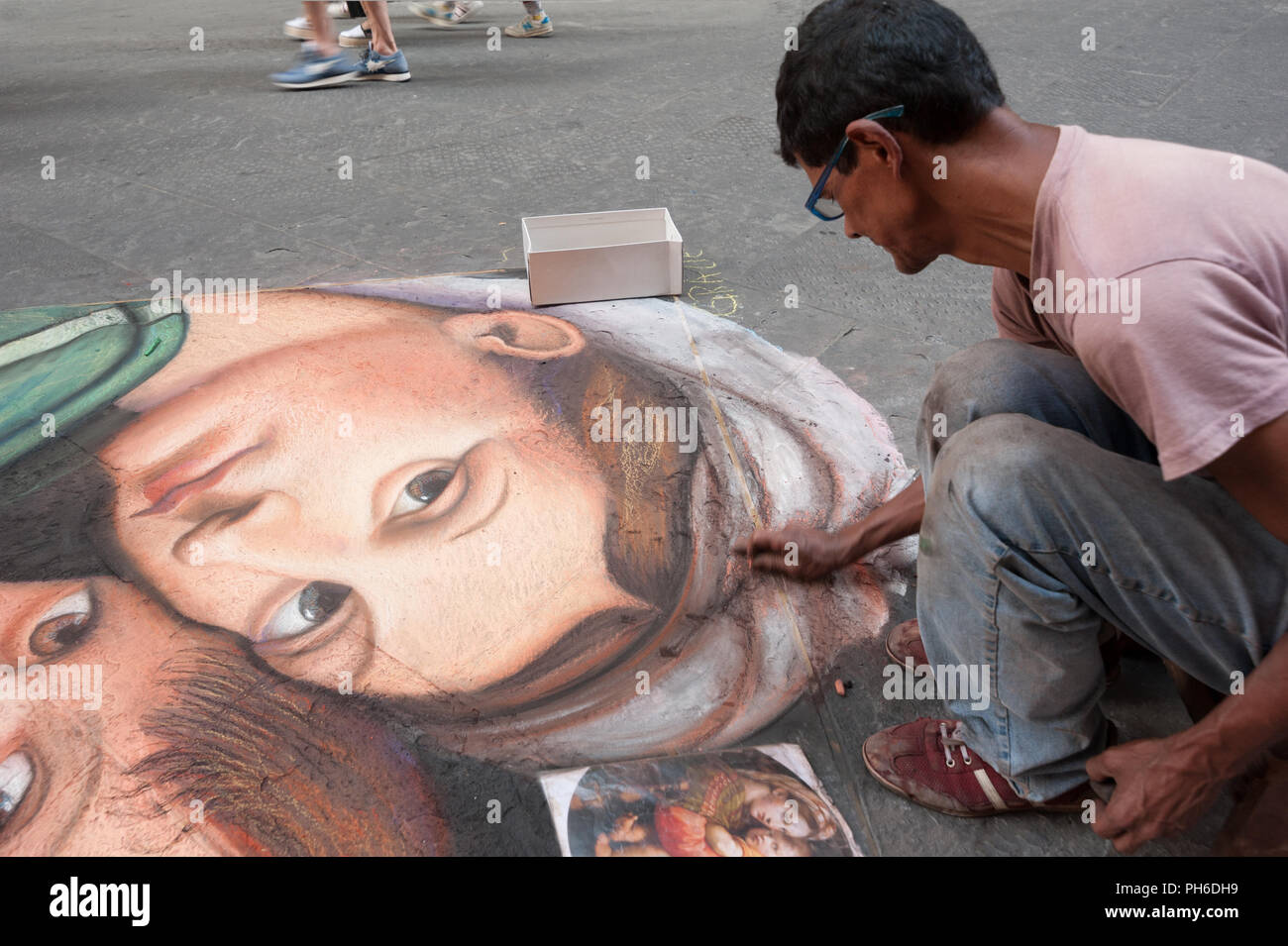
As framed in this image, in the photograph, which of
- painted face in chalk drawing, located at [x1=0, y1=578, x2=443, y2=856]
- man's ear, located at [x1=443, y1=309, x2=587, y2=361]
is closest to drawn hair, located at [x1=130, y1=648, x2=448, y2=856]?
painted face in chalk drawing, located at [x1=0, y1=578, x2=443, y2=856]

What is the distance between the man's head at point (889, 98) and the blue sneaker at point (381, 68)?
490cm

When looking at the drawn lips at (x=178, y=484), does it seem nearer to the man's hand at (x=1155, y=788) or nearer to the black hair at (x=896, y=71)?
the black hair at (x=896, y=71)

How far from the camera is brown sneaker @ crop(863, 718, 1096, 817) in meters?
1.85

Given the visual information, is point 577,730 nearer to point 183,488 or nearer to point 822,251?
point 183,488

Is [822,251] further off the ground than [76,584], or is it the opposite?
[822,251]

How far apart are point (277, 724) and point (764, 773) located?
989mm

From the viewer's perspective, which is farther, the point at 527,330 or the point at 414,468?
the point at 527,330

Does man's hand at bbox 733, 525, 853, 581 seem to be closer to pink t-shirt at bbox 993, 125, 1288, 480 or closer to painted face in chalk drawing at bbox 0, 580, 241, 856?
pink t-shirt at bbox 993, 125, 1288, 480

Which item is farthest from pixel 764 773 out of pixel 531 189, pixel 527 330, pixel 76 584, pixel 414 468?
pixel 531 189

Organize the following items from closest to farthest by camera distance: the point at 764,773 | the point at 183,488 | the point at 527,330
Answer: the point at 764,773 → the point at 183,488 → the point at 527,330

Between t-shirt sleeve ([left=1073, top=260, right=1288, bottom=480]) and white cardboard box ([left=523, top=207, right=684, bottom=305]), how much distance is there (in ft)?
7.25

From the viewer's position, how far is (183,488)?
268 cm

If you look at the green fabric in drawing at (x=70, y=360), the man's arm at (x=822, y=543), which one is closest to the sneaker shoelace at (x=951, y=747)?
the man's arm at (x=822, y=543)

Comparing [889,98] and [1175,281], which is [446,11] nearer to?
[889,98]
